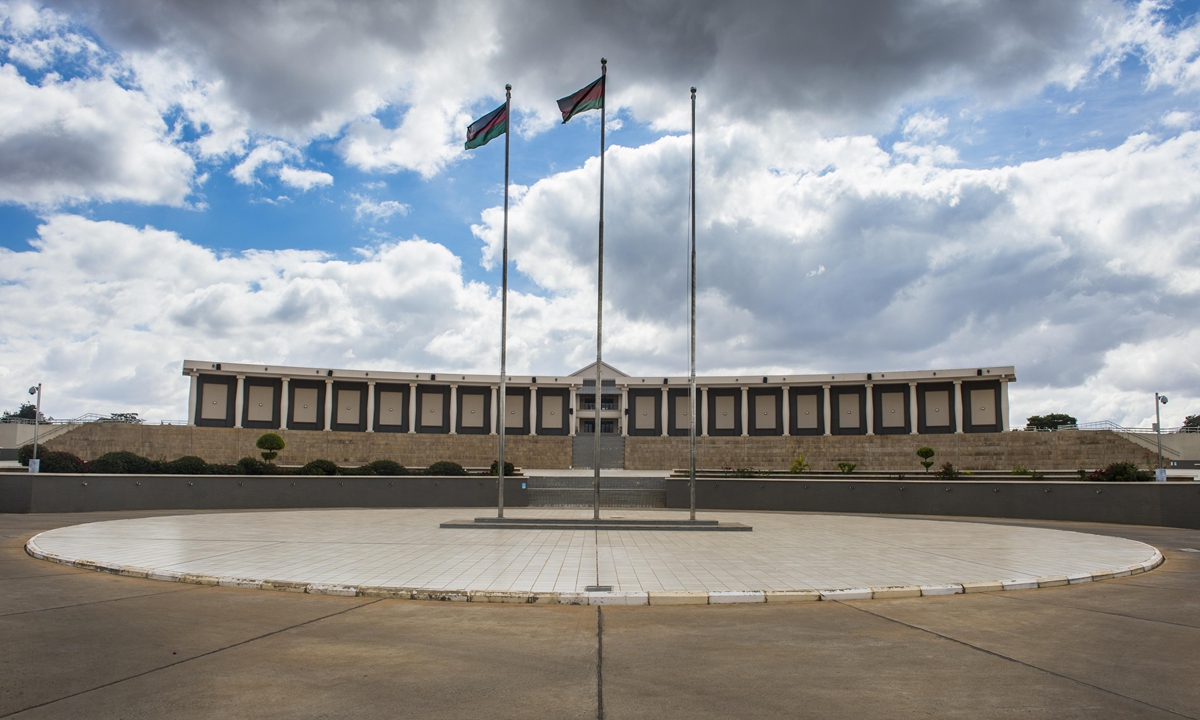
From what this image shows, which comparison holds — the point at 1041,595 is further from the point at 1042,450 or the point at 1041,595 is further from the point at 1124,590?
the point at 1042,450

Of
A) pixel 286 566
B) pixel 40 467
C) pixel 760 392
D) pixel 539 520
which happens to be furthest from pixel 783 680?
pixel 760 392

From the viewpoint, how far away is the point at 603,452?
191 feet

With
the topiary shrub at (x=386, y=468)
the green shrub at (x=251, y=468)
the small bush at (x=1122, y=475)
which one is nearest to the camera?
the small bush at (x=1122, y=475)

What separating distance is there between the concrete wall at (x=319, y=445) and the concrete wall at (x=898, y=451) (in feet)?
25.5

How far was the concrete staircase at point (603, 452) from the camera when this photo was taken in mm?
56938

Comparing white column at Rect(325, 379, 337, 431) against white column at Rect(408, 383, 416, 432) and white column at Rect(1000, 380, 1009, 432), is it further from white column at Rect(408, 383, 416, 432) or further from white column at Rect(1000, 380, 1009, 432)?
white column at Rect(1000, 380, 1009, 432)

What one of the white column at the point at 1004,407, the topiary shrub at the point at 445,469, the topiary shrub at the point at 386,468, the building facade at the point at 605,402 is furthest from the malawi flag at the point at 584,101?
the white column at the point at 1004,407

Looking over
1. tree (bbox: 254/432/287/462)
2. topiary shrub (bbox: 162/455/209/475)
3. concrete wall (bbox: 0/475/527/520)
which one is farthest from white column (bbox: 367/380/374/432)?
concrete wall (bbox: 0/475/527/520)

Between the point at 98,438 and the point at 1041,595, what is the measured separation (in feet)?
181

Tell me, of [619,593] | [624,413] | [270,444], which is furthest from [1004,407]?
[619,593]

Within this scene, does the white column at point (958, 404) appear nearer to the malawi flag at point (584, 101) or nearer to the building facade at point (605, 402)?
the building facade at point (605, 402)

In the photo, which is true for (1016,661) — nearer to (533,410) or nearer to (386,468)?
(386,468)

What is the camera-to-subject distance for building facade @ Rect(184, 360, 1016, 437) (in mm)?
60531

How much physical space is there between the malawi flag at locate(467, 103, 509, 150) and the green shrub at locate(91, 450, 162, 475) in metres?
18.0
